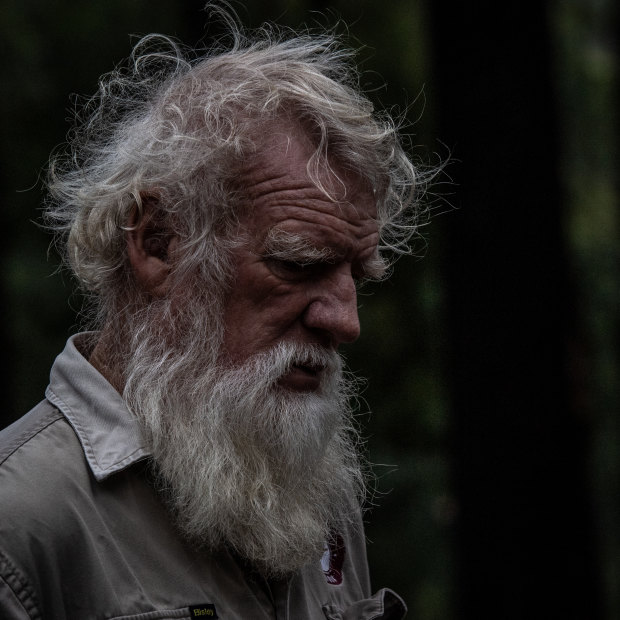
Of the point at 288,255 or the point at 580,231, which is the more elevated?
the point at 288,255

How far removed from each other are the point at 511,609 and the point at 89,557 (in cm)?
446

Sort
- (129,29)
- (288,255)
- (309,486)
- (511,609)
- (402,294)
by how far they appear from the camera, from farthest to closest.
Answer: (402,294) < (129,29) < (511,609) < (309,486) < (288,255)

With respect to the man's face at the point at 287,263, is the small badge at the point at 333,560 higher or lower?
lower

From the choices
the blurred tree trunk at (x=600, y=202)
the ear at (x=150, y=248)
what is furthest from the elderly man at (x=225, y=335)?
the blurred tree trunk at (x=600, y=202)

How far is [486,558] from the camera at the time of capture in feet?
20.2

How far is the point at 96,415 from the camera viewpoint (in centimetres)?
243

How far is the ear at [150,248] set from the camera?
264 cm

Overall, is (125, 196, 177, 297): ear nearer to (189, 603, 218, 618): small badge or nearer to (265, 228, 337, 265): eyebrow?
(265, 228, 337, 265): eyebrow

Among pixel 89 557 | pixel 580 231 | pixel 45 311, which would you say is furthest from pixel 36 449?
pixel 580 231

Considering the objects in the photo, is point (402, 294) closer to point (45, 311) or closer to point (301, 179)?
point (45, 311)

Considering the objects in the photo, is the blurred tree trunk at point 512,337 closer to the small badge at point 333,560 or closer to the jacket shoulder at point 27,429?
the small badge at point 333,560

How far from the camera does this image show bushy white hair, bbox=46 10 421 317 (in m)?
2.62

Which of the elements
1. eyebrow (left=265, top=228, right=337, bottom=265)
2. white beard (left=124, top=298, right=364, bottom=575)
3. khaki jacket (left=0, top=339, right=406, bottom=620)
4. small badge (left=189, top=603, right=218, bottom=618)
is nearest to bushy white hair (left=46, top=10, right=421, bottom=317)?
eyebrow (left=265, top=228, right=337, bottom=265)

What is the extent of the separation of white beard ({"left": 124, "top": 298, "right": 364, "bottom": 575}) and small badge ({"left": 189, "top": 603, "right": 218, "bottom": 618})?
170mm
